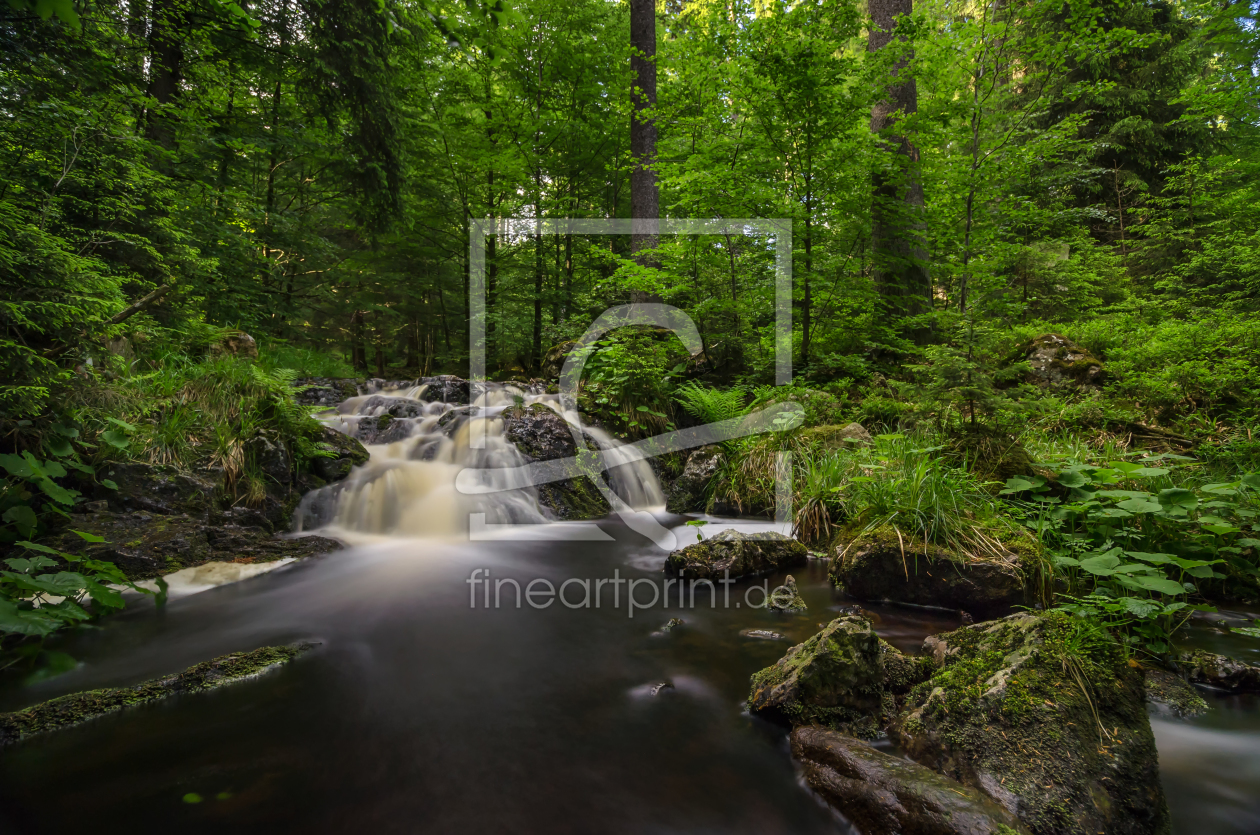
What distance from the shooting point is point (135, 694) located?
2539 mm

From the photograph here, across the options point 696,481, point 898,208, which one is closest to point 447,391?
point 696,481

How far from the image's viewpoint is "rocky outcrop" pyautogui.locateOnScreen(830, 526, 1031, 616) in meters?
3.49

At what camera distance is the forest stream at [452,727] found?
1.96m

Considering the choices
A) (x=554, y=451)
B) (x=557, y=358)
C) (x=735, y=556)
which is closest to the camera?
(x=735, y=556)

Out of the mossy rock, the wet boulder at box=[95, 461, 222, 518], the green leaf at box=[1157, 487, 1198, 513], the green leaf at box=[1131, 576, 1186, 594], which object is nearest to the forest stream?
the green leaf at box=[1131, 576, 1186, 594]

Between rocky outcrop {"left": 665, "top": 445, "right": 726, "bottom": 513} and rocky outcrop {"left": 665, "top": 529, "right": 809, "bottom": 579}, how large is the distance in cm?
190

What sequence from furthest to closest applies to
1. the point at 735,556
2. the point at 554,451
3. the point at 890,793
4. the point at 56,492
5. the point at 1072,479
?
1. the point at 554,451
2. the point at 735,556
3. the point at 1072,479
4. the point at 56,492
5. the point at 890,793

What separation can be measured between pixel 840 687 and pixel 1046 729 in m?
0.77

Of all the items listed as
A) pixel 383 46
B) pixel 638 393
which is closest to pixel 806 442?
pixel 638 393

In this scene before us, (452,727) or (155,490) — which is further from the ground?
(155,490)

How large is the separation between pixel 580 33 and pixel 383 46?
16.2 ft

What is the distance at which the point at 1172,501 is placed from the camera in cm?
314

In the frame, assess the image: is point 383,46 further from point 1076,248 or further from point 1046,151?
point 1076,248

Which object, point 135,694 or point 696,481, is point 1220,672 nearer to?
point 696,481
